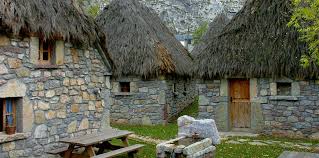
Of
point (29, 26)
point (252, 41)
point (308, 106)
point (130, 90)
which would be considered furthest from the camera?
point (130, 90)

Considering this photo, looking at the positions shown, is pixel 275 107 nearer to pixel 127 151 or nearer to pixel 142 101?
→ pixel 142 101

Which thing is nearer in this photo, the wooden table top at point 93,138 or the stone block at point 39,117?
the wooden table top at point 93,138

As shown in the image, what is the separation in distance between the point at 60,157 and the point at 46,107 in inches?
52.9

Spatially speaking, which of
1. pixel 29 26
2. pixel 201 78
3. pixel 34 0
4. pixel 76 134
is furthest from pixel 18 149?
pixel 201 78

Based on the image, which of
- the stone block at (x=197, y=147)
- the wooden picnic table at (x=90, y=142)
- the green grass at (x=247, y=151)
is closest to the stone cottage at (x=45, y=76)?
the wooden picnic table at (x=90, y=142)

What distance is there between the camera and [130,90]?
16.4 m

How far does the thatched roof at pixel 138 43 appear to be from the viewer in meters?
15.9

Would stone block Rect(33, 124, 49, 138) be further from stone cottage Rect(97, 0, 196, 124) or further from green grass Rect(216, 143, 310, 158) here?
stone cottage Rect(97, 0, 196, 124)

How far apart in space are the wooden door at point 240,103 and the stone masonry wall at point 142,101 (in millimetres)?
3302

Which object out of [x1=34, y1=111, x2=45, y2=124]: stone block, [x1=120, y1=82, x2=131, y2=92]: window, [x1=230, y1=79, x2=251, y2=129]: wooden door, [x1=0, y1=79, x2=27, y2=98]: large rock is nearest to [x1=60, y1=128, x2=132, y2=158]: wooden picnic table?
[x1=34, y1=111, x2=45, y2=124]: stone block

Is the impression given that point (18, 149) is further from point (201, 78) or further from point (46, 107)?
point (201, 78)

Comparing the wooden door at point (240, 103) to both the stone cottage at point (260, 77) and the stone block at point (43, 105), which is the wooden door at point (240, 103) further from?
the stone block at point (43, 105)

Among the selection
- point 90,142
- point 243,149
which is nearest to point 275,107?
point 243,149

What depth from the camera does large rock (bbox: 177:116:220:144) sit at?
8461 millimetres
